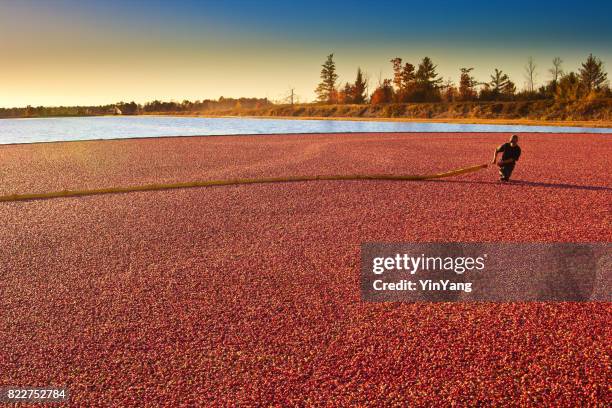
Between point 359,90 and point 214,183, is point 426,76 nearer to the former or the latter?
point 359,90

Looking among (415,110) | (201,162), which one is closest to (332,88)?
(415,110)

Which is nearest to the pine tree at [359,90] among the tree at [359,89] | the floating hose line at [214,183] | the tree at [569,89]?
the tree at [359,89]

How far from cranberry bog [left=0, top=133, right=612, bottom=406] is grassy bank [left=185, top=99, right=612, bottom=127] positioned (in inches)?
1535

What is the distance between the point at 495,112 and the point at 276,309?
227 ft

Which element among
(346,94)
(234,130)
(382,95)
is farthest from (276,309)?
(346,94)

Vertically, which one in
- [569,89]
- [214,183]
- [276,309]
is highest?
[569,89]

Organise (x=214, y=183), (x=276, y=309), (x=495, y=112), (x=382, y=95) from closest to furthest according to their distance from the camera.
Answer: (x=276, y=309) < (x=214, y=183) < (x=495, y=112) < (x=382, y=95)

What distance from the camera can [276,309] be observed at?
512cm

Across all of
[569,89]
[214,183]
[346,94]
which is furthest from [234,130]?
[346,94]

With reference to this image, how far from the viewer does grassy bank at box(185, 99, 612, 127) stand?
54.8m

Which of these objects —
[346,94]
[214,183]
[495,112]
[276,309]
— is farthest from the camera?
[346,94]

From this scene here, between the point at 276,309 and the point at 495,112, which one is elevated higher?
the point at 495,112

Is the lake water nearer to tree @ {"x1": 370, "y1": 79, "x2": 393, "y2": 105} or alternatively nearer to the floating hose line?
the floating hose line

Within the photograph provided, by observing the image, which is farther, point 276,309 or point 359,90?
point 359,90
